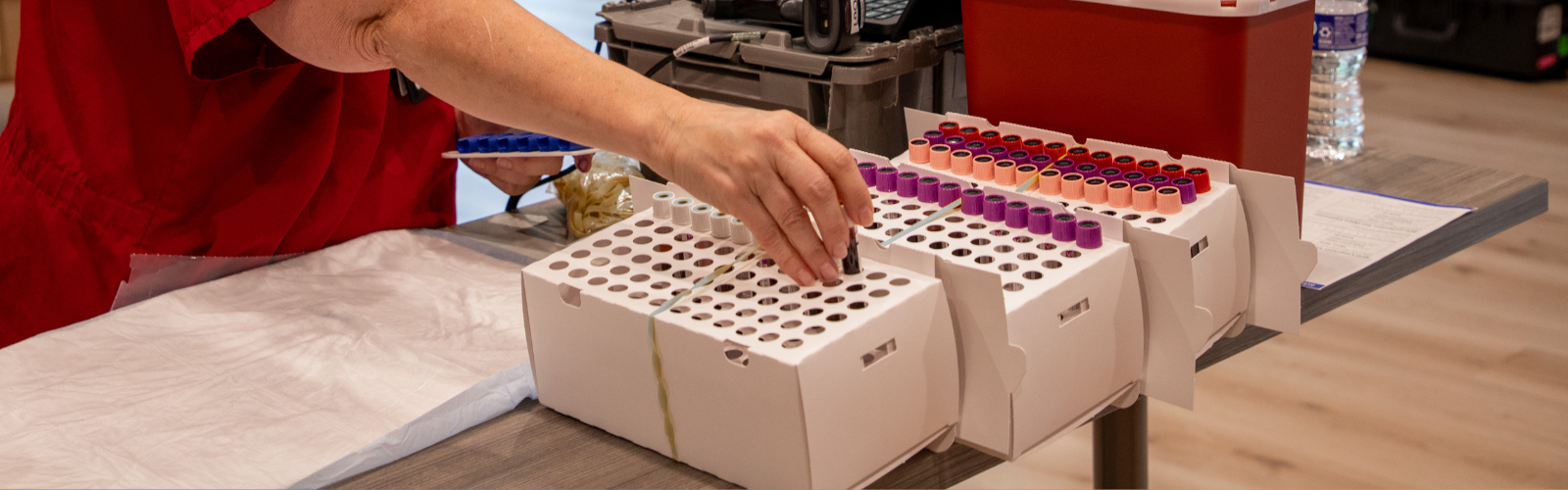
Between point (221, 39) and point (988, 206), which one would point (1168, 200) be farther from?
point (221, 39)

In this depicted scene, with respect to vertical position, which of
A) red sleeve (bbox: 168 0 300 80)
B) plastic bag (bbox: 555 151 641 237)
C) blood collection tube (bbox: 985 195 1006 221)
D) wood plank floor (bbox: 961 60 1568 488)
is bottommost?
wood plank floor (bbox: 961 60 1568 488)

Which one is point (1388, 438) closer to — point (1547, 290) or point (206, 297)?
point (1547, 290)

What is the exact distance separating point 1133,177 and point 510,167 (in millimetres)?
714

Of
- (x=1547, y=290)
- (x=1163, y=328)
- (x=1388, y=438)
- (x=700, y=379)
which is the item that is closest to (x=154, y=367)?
(x=700, y=379)

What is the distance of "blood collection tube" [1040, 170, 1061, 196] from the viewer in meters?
1.03

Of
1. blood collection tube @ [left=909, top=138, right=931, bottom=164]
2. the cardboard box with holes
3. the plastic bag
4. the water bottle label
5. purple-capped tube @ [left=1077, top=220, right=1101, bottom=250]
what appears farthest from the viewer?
the water bottle label

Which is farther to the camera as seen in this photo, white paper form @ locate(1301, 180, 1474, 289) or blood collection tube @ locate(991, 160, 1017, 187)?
white paper form @ locate(1301, 180, 1474, 289)

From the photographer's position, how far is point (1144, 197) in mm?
981

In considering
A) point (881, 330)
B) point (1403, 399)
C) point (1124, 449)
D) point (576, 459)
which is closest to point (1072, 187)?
point (881, 330)

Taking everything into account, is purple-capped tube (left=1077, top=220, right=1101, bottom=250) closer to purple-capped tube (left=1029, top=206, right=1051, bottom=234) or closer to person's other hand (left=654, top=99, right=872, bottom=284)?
purple-capped tube (left=1029, top=206, right=1051, bottom=234)

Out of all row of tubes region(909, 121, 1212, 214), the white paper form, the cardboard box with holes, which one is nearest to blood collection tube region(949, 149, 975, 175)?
row of tubes region(909, 121, 1212, 214)

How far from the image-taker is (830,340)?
2.52ft

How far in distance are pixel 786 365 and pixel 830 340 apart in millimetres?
36

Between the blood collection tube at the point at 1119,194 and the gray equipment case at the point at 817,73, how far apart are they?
0.36m
